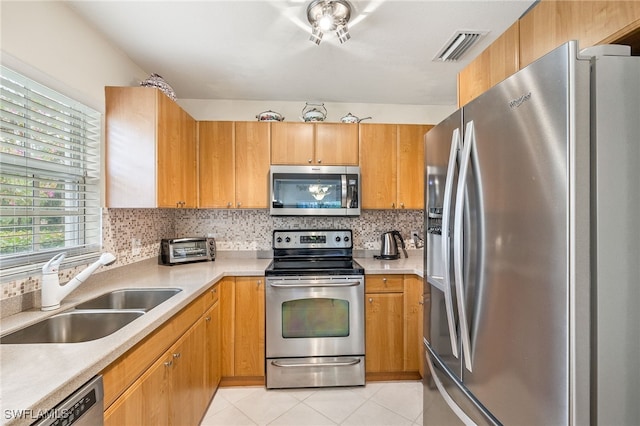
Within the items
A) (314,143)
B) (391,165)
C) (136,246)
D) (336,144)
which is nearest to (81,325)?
(136,246)

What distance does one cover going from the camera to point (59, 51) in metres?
1.59

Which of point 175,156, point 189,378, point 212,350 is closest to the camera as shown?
point 189,378

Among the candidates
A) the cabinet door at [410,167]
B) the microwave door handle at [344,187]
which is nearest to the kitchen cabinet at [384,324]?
the microwave door handle at [344,187]

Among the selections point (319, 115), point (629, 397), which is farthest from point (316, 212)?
point (629, 397)

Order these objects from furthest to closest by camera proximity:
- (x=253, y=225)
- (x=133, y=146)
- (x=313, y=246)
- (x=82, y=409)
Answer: (x=253, y=225), (x=313, y=246), (x=133, y=146), (x=82, y=409)

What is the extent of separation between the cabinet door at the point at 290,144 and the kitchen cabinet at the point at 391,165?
1.65ft

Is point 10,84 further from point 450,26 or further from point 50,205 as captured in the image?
point 450,26

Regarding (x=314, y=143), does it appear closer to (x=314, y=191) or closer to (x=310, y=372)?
(x=314, y=191)

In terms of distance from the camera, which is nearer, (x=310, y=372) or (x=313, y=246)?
(x=310, y=372)

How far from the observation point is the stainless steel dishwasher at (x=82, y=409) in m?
0.78

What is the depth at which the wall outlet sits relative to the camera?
2.28 meters

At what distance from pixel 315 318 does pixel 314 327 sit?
7 cm

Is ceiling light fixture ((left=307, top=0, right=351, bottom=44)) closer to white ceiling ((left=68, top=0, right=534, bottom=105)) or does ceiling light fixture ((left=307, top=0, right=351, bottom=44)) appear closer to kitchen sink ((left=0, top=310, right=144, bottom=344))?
white ceiling ((left=68, top=0, right=534, bottom=105))

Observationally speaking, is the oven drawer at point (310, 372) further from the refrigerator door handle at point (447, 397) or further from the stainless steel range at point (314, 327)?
→ the refrigerator door handle at point (447, 397)
